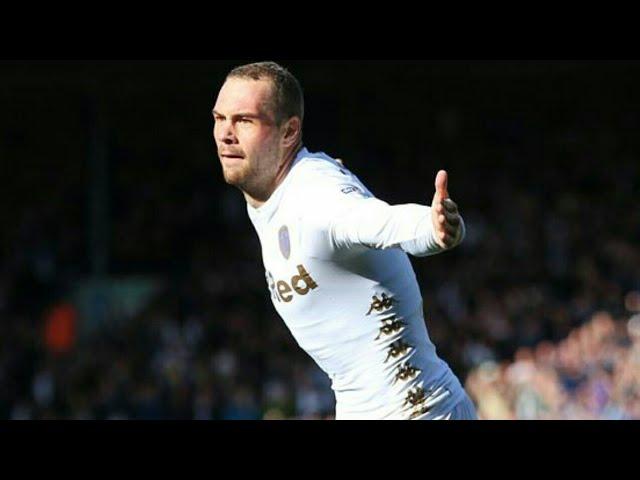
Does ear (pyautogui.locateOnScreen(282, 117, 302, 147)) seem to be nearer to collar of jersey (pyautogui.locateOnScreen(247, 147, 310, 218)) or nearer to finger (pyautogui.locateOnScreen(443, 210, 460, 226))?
collar of jersey (pyautogui.locateOnScreen(247, 147, 310, 218))

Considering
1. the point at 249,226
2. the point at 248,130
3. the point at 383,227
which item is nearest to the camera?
the point at 383,227

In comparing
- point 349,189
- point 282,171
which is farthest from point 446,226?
point 282,171

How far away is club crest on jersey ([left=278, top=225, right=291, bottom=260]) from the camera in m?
5.27

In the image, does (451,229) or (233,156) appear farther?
(233,156)

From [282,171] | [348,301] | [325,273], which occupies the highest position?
[282,171]

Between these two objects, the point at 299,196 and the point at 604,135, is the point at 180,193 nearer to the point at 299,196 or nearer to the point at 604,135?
the point at 604,135

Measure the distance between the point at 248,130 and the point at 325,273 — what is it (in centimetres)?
65

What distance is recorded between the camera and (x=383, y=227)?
471cm

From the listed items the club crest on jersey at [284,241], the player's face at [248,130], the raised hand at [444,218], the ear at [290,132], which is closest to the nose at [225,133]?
the player's face at [248,130]

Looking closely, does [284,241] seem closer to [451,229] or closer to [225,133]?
[225,133]

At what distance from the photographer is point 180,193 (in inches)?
864

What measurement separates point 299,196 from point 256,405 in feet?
35.7
